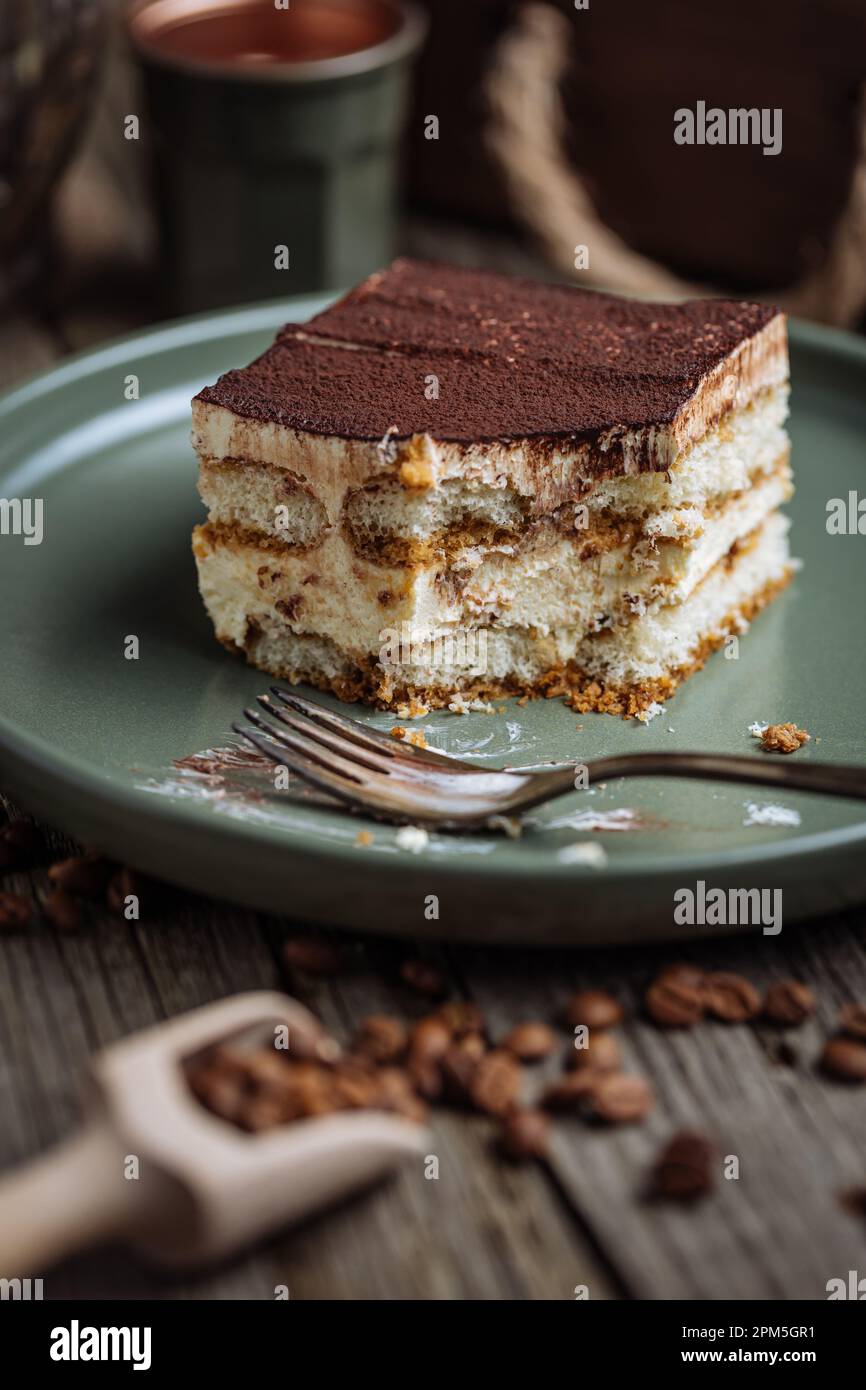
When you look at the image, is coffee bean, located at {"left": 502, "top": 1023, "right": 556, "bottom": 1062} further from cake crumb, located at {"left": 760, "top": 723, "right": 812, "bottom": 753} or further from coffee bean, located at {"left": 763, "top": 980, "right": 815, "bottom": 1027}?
cake crumb, located at {"left": 760, "top": 723, "right": 812, "bottom": 753}

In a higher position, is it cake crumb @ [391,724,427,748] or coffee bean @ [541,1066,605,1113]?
cake crumb @ [391,724,427,748]

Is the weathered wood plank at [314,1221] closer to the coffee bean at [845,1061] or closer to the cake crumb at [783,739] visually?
the coffee bean at [845,1061]

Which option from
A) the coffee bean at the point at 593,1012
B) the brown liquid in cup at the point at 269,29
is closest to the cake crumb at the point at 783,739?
the coffee bean at the point at 593,1012

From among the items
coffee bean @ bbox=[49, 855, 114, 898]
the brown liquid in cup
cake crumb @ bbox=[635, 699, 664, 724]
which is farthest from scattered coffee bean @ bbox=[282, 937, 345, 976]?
the brown liquid in cup

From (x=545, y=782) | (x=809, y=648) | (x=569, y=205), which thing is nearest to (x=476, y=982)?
(x=545, y=782)

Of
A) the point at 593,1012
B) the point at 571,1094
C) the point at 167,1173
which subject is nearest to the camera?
the point at 167,1173

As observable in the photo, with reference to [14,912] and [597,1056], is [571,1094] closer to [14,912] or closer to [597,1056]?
[597,1056]

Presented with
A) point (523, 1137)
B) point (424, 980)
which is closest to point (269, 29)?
Answer: point (424, 980)
